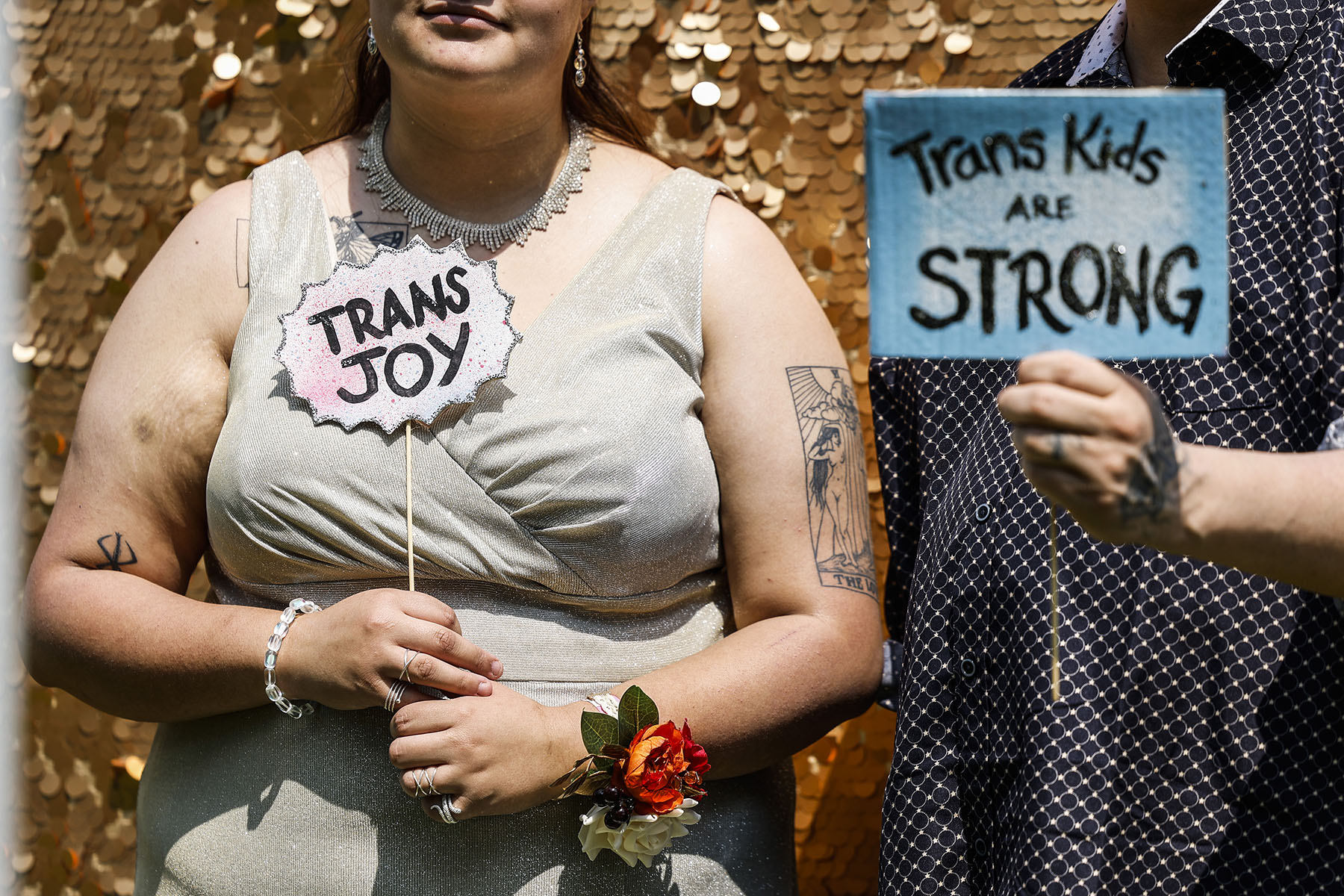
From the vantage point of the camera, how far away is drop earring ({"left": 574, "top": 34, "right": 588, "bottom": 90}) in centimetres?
174

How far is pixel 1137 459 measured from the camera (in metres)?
0.98

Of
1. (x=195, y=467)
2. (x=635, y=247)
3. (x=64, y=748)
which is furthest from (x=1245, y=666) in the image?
(x=64, y=748)

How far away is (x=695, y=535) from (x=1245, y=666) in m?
0.60

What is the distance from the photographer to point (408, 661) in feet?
4.42

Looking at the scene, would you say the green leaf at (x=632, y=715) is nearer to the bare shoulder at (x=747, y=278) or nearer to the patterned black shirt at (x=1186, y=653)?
the patterned black shirt at (x=1186, y=653)

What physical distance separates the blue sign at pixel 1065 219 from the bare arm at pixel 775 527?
19.1 inches

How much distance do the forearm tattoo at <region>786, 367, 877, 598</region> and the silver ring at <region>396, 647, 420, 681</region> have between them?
49 centimetres

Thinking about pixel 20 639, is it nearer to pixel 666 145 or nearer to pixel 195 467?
pixel 195 467

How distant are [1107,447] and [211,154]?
1.88 m

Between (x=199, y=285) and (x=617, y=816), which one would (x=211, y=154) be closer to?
(x=199, y=285)

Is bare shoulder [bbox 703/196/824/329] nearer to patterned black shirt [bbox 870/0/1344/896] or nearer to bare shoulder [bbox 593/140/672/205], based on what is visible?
bare shoulder [bbox 593/140/672/205]

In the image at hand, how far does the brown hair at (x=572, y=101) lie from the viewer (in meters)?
1.78

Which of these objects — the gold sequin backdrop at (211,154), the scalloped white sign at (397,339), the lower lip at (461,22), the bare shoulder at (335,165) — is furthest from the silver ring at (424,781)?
the gold sequin backdrop at (211,154)

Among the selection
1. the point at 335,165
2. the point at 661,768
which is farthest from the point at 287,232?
the point at 661,768
